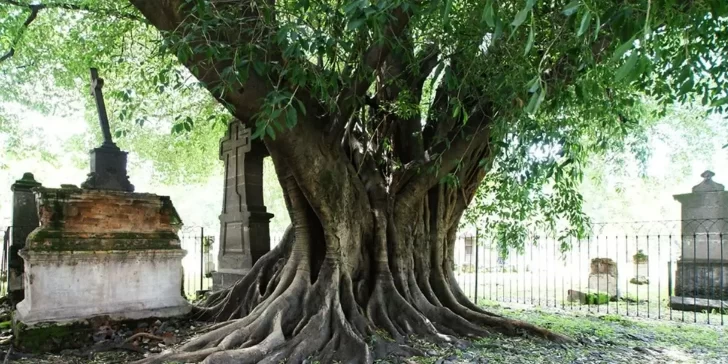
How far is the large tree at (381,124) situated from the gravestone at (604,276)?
503 centimetres

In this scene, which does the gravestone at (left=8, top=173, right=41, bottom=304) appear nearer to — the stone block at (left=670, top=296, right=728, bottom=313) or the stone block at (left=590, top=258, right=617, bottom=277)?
the stone block at (left=670, top=296, right=728, bottom=313)

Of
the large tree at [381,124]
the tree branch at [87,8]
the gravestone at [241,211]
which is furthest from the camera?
the gravestone at [241,211]

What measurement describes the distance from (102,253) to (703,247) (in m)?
9.54

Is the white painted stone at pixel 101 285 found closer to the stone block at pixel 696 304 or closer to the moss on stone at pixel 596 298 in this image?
the moss on stone at pixel 596 298

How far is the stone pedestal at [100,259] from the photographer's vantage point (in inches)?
209

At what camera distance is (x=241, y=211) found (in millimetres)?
8078

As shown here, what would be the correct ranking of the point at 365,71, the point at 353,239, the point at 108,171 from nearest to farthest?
the point at 365,71 < the point at 353,239 < the point at 108,171

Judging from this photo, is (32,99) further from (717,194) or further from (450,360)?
(717,194)

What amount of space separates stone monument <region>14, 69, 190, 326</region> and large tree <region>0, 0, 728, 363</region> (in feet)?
3.01

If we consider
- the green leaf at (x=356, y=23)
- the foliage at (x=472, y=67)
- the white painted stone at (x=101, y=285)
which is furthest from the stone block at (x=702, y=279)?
the green leaf at (x=356, y=23)

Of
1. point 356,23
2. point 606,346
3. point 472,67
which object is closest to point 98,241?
point 356,23

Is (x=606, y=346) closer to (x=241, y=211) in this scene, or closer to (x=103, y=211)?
(x=241, y=211)

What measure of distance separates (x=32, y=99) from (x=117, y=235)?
927cm

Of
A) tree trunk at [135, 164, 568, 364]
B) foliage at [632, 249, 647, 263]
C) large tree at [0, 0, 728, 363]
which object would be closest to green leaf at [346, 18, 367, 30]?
large tree at [0, 0, 728, 363]
